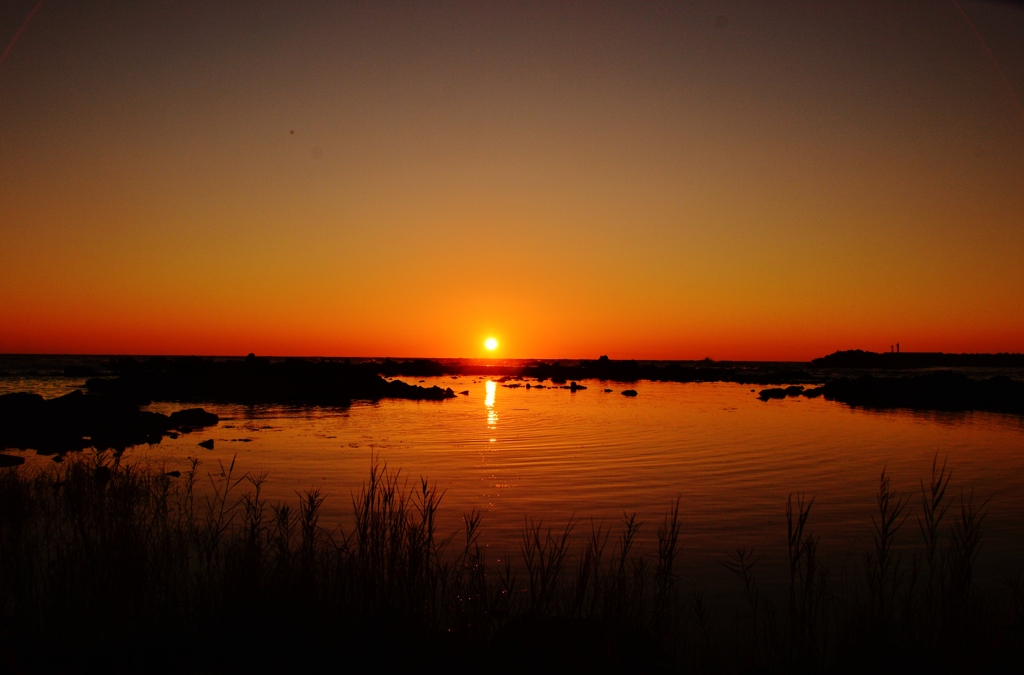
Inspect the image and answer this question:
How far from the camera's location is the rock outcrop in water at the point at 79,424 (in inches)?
742

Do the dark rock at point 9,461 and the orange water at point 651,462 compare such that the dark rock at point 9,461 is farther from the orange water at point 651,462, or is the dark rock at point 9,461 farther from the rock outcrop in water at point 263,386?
the rock outcrop in water at point 263,386

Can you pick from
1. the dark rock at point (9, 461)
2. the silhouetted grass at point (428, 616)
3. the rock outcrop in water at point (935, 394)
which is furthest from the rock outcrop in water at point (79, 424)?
the rock outcrop in water at point (935, 394)

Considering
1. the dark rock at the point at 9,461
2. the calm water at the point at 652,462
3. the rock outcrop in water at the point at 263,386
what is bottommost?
the calm water at the point at 652,462

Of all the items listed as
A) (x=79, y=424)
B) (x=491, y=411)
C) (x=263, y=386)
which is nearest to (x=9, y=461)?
(x=79, y=424)

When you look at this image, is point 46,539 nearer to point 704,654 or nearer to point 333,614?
point 333,614

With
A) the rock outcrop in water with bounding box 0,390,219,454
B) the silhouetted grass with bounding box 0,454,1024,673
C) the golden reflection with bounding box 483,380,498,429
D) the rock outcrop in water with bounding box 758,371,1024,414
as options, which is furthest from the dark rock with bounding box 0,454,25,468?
the rock outcrop in water with bounding box 758,371,1024,414

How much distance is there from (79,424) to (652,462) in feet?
63.9

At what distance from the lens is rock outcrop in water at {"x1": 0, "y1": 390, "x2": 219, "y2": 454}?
18844mm

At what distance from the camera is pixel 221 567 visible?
26.7 ft

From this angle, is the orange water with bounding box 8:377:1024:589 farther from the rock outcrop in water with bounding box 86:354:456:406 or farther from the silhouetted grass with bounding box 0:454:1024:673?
the rock outcrop in water with bounding box 86:354:456:406

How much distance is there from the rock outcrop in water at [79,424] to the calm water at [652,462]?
4.18 feet

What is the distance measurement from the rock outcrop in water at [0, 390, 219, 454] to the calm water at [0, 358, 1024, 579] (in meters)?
1.27

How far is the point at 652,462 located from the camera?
18.1 metres

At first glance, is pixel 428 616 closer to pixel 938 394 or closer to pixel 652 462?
pixel 652 462
